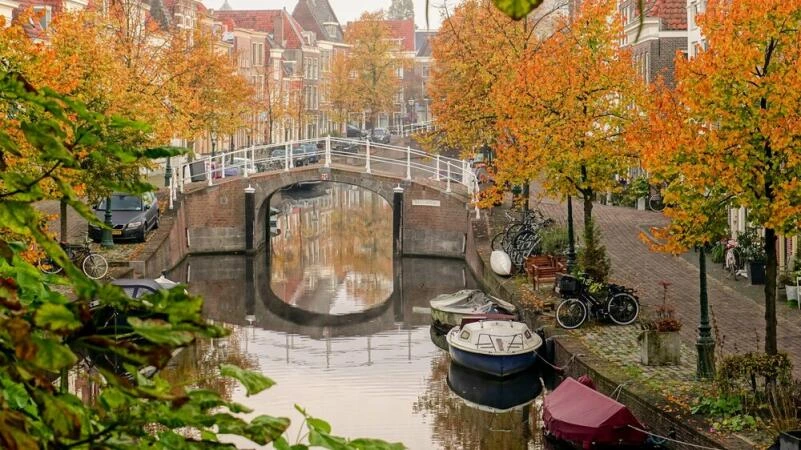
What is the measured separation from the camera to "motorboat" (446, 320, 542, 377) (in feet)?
82.0

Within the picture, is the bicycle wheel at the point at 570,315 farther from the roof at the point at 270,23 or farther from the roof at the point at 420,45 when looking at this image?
the roof at the point at 420,45

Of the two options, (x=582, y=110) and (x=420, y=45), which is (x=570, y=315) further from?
(x=420, y=45)

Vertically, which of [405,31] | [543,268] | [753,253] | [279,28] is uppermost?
[405,31]

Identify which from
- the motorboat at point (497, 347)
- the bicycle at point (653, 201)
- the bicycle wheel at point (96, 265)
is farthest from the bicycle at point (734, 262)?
the bicycle at point (653, 201)

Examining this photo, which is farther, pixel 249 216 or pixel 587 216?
pixel 249 216

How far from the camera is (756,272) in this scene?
94.2 ft

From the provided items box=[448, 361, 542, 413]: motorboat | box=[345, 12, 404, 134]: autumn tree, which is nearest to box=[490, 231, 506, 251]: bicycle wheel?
box=[448, 361, 542, 413]: motorboat

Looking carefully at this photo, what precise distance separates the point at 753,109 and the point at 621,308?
8.68m

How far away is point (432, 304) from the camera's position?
102 feet

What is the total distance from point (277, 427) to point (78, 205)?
0.70 metres

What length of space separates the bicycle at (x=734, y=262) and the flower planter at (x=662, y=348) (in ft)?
29.6

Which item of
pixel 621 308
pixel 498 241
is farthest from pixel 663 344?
pixel 498 241

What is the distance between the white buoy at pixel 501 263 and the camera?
33219 millimetres

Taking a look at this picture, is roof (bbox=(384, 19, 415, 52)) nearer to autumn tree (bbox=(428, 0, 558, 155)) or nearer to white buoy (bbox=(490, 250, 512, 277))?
autumn tree (bbox=(428, 0, 558, 155))
